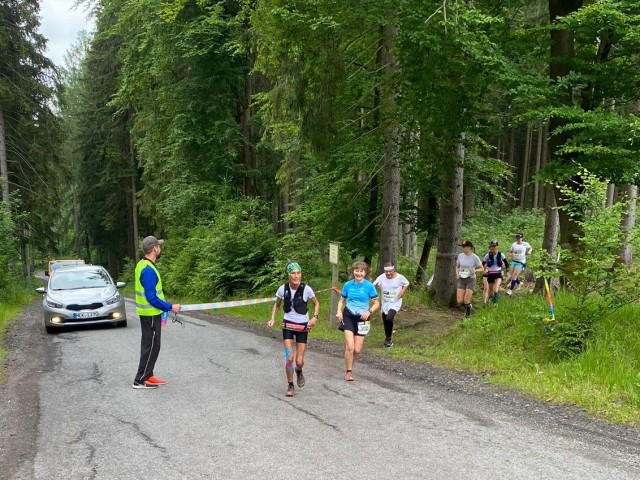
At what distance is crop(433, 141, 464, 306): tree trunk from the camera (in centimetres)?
1303

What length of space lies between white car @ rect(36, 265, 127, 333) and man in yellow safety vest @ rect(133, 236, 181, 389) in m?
5.97

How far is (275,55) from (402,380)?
24.8ft

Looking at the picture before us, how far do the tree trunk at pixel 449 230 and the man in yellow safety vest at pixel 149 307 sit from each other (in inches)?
303

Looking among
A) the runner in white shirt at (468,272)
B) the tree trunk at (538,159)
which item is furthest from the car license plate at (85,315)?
the tree trunk at (538,159)

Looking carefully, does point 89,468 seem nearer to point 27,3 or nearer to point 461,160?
point 461,160

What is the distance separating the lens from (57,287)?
13445 mm

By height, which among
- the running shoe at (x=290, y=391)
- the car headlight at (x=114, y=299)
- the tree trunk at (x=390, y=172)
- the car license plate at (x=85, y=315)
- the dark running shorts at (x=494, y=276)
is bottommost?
the car license plate at (x=85, y=315)

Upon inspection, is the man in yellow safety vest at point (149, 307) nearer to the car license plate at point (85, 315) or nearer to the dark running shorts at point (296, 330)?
the dark running shorts at point (296, 330)

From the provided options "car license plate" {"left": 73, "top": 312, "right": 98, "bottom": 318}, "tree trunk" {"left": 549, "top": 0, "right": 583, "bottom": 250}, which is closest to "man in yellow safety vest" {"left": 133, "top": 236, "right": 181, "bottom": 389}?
"car license plate" {"left": 73, "top": 312, "right": 98, "bottom": 318}

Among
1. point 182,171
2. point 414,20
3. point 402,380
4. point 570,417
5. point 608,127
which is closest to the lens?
point 570,417

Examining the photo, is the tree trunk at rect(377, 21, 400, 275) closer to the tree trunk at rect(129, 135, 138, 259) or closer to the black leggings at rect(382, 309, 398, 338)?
the black leggings at rect(382, 309, 398, 338)

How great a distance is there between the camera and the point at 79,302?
41.4 ft

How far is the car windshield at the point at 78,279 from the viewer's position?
1359 centimetres

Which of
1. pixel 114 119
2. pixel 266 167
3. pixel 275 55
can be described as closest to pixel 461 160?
pixel 275 55
